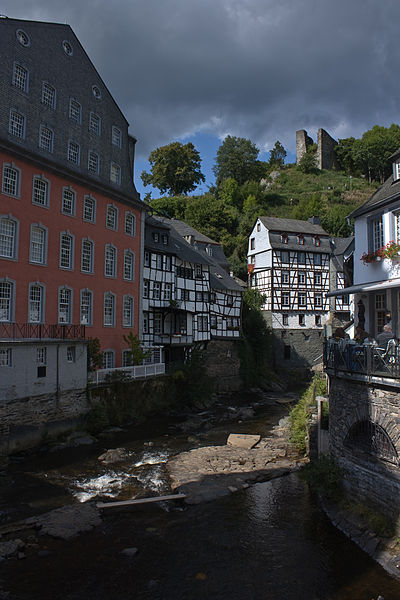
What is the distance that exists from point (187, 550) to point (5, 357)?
40.7 feet

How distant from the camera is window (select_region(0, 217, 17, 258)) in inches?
862

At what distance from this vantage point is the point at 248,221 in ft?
203

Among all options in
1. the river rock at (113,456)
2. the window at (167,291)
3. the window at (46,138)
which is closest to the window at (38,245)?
the window at (46,138)

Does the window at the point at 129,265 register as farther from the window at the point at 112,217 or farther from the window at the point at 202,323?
the window at the point at 202,323

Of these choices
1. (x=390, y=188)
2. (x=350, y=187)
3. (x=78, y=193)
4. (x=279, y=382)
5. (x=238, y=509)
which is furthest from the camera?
(x=350, y=187)

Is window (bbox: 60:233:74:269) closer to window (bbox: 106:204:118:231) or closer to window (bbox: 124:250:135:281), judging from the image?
window (bbox: 106:204:118:231)

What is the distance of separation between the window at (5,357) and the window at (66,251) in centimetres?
689

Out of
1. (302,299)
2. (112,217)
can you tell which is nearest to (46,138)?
(112,217)

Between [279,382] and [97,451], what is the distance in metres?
25.1

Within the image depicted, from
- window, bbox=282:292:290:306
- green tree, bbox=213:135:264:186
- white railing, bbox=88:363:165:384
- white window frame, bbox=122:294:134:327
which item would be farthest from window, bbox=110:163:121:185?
green tree, bbox=213:135:264:186

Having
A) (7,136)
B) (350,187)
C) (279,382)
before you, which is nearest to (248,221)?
(279,382)

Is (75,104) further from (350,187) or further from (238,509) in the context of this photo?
(350,187)

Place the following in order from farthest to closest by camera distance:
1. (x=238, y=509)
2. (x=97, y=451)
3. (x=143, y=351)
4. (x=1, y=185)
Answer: (x=143, y=351)
(x=1, y=185)
(x=97, y=451)
(x=238, y=509)

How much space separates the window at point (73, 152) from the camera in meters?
26.5
